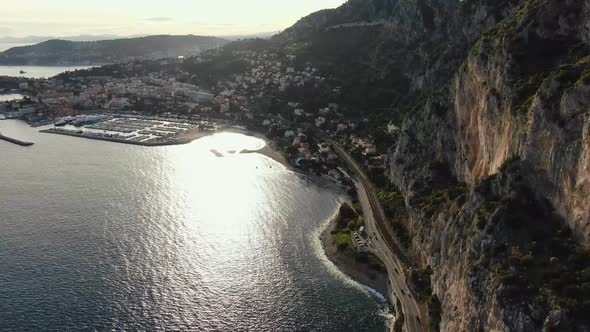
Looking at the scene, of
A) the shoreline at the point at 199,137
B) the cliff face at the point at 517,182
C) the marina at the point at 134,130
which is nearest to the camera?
the cliff face at the point at 517,182

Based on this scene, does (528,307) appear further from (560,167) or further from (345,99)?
(345,99)

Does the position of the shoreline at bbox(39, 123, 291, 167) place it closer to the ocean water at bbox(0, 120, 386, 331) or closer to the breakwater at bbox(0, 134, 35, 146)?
the ocean water at bbox(0, 120, 386, 331)

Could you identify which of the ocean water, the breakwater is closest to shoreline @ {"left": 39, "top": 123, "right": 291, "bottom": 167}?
the ocean water

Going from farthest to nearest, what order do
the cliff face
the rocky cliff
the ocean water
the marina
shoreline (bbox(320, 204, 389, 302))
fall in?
the marina
shoreline (bbox(320, 204, 389, 302))
the ocean water
the cliff face
the rocky cliff

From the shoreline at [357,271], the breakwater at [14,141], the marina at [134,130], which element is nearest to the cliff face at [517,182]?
the shoreline at [357,271]

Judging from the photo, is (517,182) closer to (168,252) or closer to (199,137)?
(168,252)

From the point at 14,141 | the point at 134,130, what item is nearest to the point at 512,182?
the point at 134,130

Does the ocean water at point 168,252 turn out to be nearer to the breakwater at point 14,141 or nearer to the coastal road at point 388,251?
the coastal road at point 388,251

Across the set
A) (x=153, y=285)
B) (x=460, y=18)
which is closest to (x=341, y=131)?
(x=460, y=18)
